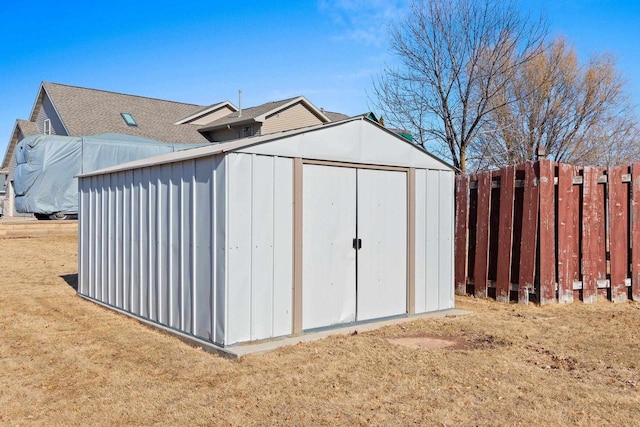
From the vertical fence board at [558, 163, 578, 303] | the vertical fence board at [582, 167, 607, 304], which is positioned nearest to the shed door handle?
the vertical fence board at [558, 163, 578, 303]

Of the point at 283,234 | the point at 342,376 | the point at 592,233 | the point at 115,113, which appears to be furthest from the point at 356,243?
the point at 115,113

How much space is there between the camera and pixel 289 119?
26.3 metres

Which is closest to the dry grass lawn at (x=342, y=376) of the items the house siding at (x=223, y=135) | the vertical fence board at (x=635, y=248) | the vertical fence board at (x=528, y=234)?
the vertical fence board at (x=528, y=234)

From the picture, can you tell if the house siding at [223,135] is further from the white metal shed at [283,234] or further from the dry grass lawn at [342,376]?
the dry grass lawn at [342,376]

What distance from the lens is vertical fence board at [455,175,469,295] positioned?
919 cm

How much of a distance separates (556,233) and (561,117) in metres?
13.2

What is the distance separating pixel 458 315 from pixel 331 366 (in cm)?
303

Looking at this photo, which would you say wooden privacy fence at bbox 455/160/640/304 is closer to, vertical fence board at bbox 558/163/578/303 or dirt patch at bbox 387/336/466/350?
vertical fence board at bbox 558/163/578/303

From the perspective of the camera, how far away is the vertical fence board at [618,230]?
850 centimetres

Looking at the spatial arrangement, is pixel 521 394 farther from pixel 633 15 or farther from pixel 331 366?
pixel 633 15

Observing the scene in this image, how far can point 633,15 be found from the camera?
61.8 feet

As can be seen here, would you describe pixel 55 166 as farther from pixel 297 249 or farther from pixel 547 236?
pixel 547 236

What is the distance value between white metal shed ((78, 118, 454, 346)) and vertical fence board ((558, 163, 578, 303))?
5.41 ft

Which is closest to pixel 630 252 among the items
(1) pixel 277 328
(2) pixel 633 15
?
(1) pixel 277 328
